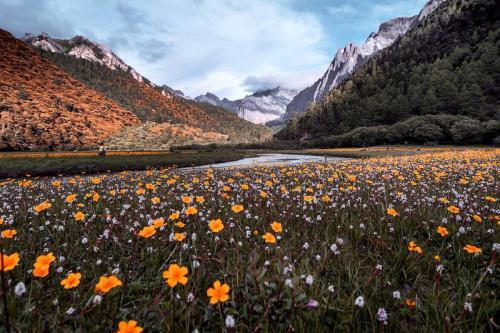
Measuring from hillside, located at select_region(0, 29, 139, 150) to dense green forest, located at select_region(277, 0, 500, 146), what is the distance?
73.5 meters

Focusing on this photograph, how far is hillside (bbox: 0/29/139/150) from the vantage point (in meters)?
54.3

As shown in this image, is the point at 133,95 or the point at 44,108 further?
the point at 133,95

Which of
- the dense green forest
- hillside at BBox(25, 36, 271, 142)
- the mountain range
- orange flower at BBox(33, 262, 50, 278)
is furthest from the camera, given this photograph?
hillside at BBox(25, 36, 271, 142)

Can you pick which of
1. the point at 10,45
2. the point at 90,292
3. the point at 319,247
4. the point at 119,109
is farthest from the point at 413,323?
the point at 10,45

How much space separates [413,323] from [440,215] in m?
2.81

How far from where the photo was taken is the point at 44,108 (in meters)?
63.0

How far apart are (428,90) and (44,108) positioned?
121855mm

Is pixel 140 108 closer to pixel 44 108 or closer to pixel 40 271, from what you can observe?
pixel 44 108

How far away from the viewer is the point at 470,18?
105m

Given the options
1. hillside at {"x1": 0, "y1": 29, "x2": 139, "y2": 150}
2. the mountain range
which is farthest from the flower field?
the mountain range

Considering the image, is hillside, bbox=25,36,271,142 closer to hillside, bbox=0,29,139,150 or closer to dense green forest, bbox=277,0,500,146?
hillside, bbox=0,29,139,150

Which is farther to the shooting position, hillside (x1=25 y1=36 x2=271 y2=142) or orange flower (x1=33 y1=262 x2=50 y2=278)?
hillside (x1=25 y1=36 x2=271 y2=142)

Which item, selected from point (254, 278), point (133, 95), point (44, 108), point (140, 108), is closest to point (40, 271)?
point (254, 278)

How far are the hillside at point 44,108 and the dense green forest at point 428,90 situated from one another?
241 feet
